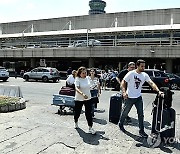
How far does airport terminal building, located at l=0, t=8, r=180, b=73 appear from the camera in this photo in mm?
30156

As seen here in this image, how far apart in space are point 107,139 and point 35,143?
1.65 m

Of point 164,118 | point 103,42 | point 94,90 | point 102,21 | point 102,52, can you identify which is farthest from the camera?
point 102,21

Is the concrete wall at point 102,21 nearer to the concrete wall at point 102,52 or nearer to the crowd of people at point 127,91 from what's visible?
the concrete wall at point 102,52

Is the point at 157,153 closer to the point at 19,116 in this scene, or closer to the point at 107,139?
the point at 107,139

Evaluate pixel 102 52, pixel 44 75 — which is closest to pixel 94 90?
pixel 44 75

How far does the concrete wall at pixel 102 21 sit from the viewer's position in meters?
42.2

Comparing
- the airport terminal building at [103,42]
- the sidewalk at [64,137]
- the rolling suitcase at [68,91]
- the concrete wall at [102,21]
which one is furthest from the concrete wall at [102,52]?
the sidewalk at [64,137]

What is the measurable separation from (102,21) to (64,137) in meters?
42.4

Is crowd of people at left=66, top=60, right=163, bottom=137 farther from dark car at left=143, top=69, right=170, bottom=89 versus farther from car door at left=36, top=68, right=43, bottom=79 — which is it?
car door at left=36, top=68, right=43, bottom=79

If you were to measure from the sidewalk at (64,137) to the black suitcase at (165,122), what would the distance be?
305 mm

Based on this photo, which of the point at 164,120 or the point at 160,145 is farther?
the point at 164,120

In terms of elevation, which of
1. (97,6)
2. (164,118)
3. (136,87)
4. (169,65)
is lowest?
(164,118)

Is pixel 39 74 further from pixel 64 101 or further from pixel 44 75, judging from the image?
pixel 64 101

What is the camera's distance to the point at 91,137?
21.0 ft
